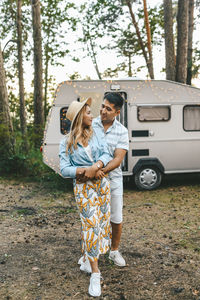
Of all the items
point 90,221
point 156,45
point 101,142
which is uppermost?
point 156,45

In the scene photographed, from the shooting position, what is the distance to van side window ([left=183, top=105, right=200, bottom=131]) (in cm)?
811

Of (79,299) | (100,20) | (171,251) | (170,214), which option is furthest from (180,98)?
(100,20)

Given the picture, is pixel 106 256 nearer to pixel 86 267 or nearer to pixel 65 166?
pixel 86 267

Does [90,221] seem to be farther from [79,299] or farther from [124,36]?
[124,36]

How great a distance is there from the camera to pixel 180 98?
797cm

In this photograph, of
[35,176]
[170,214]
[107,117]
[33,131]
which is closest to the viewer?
[107,117]

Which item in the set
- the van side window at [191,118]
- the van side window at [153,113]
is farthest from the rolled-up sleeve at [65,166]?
the van side window at [191,118]

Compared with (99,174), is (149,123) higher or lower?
higher

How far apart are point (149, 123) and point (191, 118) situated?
113 centimetres

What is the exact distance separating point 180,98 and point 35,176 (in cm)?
454

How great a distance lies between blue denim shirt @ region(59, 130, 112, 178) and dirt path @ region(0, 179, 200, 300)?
4.23ft

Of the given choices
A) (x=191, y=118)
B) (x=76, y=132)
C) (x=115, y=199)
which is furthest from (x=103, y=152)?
(x=191, y=118)

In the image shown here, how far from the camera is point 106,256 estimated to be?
4211mm

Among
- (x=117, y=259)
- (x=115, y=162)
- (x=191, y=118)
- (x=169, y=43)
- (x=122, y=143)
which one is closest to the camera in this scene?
(x=115, y=162)
